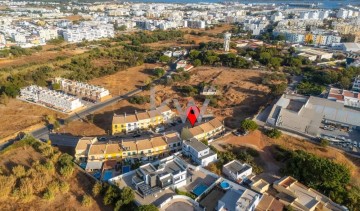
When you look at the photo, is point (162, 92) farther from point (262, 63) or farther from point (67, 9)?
point (67, 9)

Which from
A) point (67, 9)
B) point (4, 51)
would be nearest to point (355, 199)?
point (4, 51)

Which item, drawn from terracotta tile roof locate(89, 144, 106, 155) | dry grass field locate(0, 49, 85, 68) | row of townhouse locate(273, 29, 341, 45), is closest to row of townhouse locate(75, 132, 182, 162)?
terracotta tile roof locate(89, 144, 106, 155)

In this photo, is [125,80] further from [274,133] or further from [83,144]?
[274,133]

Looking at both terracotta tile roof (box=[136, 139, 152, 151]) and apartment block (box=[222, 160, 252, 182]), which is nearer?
apartment block (box=[222, 160, 252, 182])

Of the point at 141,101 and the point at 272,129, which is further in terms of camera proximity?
the point at 141,101

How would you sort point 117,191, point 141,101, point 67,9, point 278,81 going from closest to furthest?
1. point 117,191
2. point 141,101
3. point 278,81
4. point 67,9

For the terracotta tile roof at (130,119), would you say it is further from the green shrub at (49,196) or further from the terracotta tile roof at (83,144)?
the green shrub at (49,196)

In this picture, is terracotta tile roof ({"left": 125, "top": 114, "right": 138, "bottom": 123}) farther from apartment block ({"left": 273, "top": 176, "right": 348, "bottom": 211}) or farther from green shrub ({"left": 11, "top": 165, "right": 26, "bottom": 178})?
apartment block ({"left": 273, "top": 176, "right": 348, "bottom": 211})

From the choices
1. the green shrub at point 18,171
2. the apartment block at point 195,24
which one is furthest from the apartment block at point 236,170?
the apartment block at point 195,24
